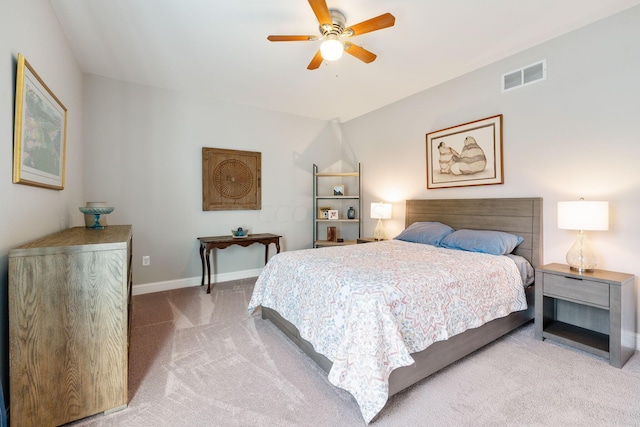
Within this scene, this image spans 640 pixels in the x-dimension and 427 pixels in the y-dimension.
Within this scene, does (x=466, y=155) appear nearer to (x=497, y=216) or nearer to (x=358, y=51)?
(x=497, y=216)

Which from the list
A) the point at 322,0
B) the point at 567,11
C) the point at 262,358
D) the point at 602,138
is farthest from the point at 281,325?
the point at 567,11

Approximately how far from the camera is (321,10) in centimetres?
190

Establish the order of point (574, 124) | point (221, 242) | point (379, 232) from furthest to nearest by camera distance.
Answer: point (379, 232) < point (221, 242) < point (574, 124)

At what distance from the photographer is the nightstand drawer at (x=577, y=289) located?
81.1 inches

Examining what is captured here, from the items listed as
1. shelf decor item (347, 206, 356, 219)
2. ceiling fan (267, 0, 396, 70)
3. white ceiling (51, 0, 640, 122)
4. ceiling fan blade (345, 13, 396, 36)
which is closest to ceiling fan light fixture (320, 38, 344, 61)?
ceiling fan (267, 0, 396, 70)

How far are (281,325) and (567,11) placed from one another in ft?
11.4

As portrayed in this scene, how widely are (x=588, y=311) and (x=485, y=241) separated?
0.96 m

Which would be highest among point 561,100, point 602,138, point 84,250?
point 561,100

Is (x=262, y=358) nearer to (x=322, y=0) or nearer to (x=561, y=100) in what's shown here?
(x=322, y=0)

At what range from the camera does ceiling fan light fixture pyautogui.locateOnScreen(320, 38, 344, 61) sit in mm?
2173

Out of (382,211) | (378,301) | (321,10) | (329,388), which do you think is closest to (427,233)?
(382,211)

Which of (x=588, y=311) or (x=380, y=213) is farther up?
(x=380, y=213)

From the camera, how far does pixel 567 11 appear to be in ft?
7.53

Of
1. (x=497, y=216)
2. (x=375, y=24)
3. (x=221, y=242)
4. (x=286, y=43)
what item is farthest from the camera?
(x=221, y=242)
